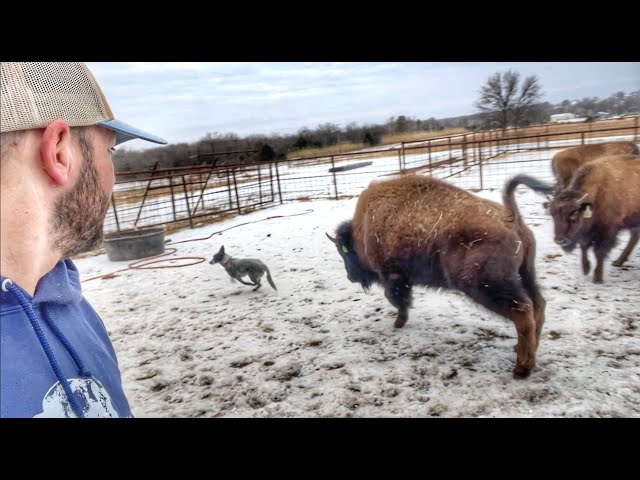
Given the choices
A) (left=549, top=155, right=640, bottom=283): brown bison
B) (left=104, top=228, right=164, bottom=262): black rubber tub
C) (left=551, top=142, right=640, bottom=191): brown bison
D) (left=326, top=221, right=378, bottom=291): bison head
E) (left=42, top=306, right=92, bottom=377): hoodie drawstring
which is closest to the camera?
(left=42, top=306, right=92, bottom=377): hoodie drawstring

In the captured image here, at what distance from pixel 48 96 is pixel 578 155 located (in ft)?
6.68

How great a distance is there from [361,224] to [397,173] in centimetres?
28

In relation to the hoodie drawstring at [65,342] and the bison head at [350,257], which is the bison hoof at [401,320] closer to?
the bison head at [350,257]

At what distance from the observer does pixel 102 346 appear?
0.58m

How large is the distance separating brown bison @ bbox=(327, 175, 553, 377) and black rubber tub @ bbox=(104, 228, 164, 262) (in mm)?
1793

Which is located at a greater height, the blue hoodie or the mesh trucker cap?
the mesh trucker cap

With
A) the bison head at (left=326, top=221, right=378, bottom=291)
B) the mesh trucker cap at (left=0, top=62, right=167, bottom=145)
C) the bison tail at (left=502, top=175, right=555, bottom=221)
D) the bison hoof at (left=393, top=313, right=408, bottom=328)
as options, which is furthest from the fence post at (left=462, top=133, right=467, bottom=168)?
the mesh trucker cap at (left=0, top=62, right=167, bottom=145)

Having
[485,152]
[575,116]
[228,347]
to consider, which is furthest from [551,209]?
[228,347]

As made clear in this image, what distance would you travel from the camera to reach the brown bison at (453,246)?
4.48ft

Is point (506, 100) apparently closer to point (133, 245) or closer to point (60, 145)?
point (60, 145)

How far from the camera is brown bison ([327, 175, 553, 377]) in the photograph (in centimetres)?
136

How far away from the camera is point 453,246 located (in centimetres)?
147

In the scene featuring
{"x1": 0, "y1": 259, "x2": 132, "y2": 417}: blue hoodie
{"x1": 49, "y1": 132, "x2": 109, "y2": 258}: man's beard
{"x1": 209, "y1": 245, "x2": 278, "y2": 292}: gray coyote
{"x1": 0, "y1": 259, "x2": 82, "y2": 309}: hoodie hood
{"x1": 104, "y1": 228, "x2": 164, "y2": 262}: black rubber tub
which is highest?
{"x1": 49, "y1": 132, "x2": 109, "y2": 258}: man's beard

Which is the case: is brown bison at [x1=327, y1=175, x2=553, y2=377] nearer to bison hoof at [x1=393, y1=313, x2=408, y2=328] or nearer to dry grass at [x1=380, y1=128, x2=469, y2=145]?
bison hoof at [x1=393, y1=313, x2=408, y2=328]
